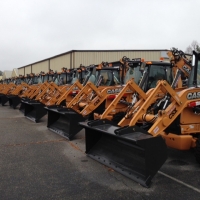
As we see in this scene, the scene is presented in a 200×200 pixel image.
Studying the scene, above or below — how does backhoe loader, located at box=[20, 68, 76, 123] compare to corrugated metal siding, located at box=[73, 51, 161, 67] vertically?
below

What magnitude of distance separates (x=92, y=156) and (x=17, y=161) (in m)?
1.63

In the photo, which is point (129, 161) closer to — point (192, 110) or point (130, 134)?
point (130, 134)

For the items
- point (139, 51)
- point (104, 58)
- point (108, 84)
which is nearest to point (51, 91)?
point (108, 84)

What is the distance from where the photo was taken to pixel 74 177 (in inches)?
178

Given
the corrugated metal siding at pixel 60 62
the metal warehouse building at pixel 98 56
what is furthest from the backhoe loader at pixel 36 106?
the corrugated metal siding at pixel 60 62

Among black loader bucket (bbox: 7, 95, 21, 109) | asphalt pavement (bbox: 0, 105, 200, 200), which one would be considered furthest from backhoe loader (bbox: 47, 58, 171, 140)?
black loader bucket (bbox: 7, 95, 21, 109)

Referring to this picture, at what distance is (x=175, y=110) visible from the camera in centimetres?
494

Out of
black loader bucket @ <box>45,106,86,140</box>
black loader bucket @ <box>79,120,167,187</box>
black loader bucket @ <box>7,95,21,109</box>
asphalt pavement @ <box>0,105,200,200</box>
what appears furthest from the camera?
black loader bucket @ <box>7,95,21,109</box>

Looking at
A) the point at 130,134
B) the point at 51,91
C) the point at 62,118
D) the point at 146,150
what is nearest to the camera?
the point at 146,150

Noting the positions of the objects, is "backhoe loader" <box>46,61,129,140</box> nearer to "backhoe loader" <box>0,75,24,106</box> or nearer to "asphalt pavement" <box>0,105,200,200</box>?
"asphalt pavement" <box>0,105,200,200</box>

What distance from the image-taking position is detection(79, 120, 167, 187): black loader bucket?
405 centimetres

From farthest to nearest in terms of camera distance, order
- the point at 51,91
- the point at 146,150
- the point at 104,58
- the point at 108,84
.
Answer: the point at 104,58 < the point at 51,91 < the point at 108,84 < the point at 146,150

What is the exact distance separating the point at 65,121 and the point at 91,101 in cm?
117

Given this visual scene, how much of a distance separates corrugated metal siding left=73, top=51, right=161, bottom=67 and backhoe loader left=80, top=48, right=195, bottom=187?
20568 millimetres
